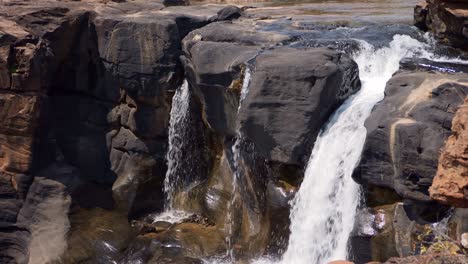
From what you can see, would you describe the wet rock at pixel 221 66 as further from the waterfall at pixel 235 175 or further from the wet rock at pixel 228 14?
the wet rock at pixel 228 14

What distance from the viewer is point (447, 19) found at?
10.1 metres

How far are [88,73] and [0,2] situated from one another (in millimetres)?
2110

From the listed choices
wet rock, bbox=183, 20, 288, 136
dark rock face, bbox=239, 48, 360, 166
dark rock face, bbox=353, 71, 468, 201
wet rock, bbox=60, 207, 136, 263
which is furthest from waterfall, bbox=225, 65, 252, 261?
dark rock face, bbox=353, 71, 468, 201

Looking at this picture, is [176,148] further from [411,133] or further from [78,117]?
[411,133]

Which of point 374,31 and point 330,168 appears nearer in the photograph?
point 330,168

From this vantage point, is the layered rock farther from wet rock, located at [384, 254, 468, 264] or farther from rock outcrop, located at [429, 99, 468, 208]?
wet rock, located at [384, 254, 468, 264]

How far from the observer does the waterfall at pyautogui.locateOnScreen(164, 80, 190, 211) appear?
35.9 feet

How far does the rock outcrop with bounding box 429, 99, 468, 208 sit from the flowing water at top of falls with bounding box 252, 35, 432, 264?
2.71m

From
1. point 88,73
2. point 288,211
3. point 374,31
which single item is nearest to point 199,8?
point 88,73

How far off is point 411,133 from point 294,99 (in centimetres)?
186

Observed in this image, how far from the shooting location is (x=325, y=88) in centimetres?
849

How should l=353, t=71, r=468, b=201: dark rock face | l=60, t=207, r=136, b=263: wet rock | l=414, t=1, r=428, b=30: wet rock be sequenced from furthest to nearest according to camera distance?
l=414, t=1, r=428, b=30: wet rock, l=60, t=207, r=136, b=263: wet rock, l=353, t=71, r=468, b=201: dark rock face

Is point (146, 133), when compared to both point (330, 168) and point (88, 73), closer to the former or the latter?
point (88, 73)

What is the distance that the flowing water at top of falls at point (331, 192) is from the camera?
8000 millimetres
